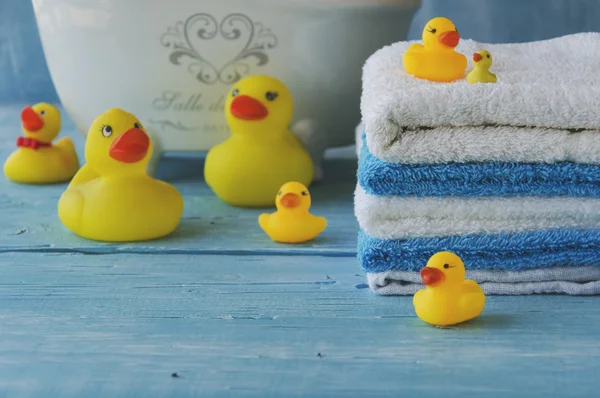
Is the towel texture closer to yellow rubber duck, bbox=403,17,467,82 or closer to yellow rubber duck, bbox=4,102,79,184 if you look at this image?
yellow rubber duck, bbox=403,17,467,82

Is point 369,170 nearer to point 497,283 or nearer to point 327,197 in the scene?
point 497,283

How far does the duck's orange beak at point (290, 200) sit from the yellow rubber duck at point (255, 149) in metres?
0.14

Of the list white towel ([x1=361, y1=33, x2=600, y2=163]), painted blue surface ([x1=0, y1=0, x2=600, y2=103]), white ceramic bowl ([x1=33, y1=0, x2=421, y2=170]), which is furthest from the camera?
painted blue surface ([x1=0, y1=0, x2=600, y2=103])

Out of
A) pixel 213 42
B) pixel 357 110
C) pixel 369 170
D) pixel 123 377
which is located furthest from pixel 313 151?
pixel 123 377

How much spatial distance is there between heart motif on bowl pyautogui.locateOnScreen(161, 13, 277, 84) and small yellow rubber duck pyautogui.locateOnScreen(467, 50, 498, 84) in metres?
0.39

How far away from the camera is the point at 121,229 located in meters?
0.95

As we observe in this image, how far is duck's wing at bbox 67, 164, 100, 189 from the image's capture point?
990 mm

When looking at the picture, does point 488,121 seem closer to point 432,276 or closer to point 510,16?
point 432,276

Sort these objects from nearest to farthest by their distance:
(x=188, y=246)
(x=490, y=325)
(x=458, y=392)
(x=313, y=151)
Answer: (x=458, y=392) → (x=490, y=325) → (x=188, y=246) → (x=313, y=151)

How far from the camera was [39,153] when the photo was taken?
1193 millimetres

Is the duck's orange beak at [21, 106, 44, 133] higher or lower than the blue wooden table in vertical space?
higher

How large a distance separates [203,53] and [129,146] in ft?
0.89

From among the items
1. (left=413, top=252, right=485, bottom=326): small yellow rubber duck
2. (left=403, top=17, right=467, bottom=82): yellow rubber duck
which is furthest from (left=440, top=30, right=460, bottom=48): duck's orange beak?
(left=413, top=252, right=485, bottom=326): small yellow rubber duck

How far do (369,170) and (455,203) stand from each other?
8 cm
